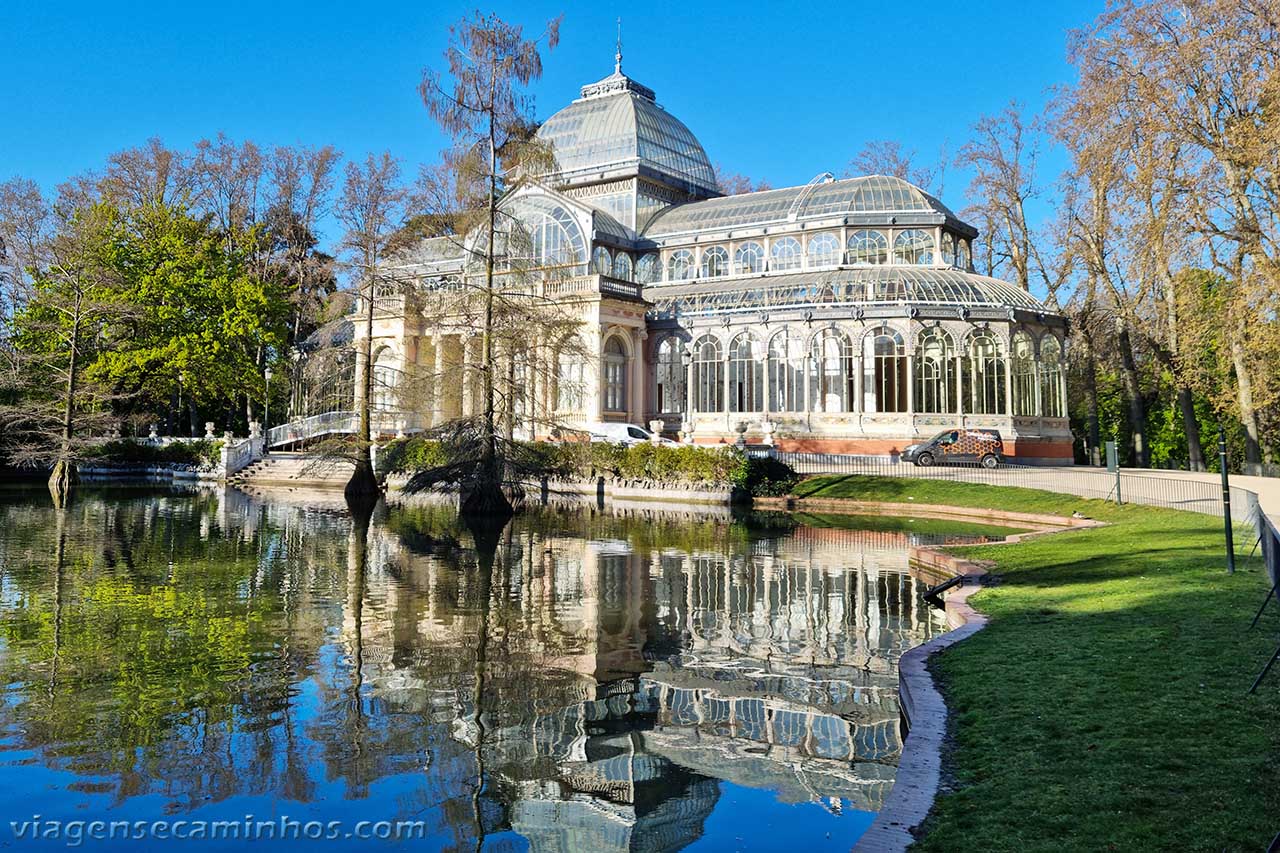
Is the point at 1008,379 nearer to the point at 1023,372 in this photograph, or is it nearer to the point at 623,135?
the point at 1023,372

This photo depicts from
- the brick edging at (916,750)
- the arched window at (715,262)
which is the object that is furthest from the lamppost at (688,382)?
the brick edging at (916,750)

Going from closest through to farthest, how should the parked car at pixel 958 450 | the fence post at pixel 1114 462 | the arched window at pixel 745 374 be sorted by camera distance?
the fence post at pixel 1114 462 < the parked car at pixel 958 450 < the arched window at pixel 745 374

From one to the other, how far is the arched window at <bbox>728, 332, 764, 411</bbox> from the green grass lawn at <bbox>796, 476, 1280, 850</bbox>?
29081 millimetres

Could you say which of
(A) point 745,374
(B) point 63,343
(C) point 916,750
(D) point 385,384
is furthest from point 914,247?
(B) point 63,343

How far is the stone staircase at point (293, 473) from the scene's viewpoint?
122 ft

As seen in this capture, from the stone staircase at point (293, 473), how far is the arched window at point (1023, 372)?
93.8 ft

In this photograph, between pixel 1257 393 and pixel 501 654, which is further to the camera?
pixel 1257 393

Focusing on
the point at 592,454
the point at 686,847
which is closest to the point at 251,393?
the point at 592,454

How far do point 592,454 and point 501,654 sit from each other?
942 inches

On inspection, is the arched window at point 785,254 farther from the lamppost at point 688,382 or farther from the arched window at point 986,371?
the arched window at point 986,371

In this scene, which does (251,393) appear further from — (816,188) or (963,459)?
(963,459)

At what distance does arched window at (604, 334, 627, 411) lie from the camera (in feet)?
142

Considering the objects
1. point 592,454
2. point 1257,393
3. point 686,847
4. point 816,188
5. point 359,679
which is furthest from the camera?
point 816,188

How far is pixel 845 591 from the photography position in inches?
555
